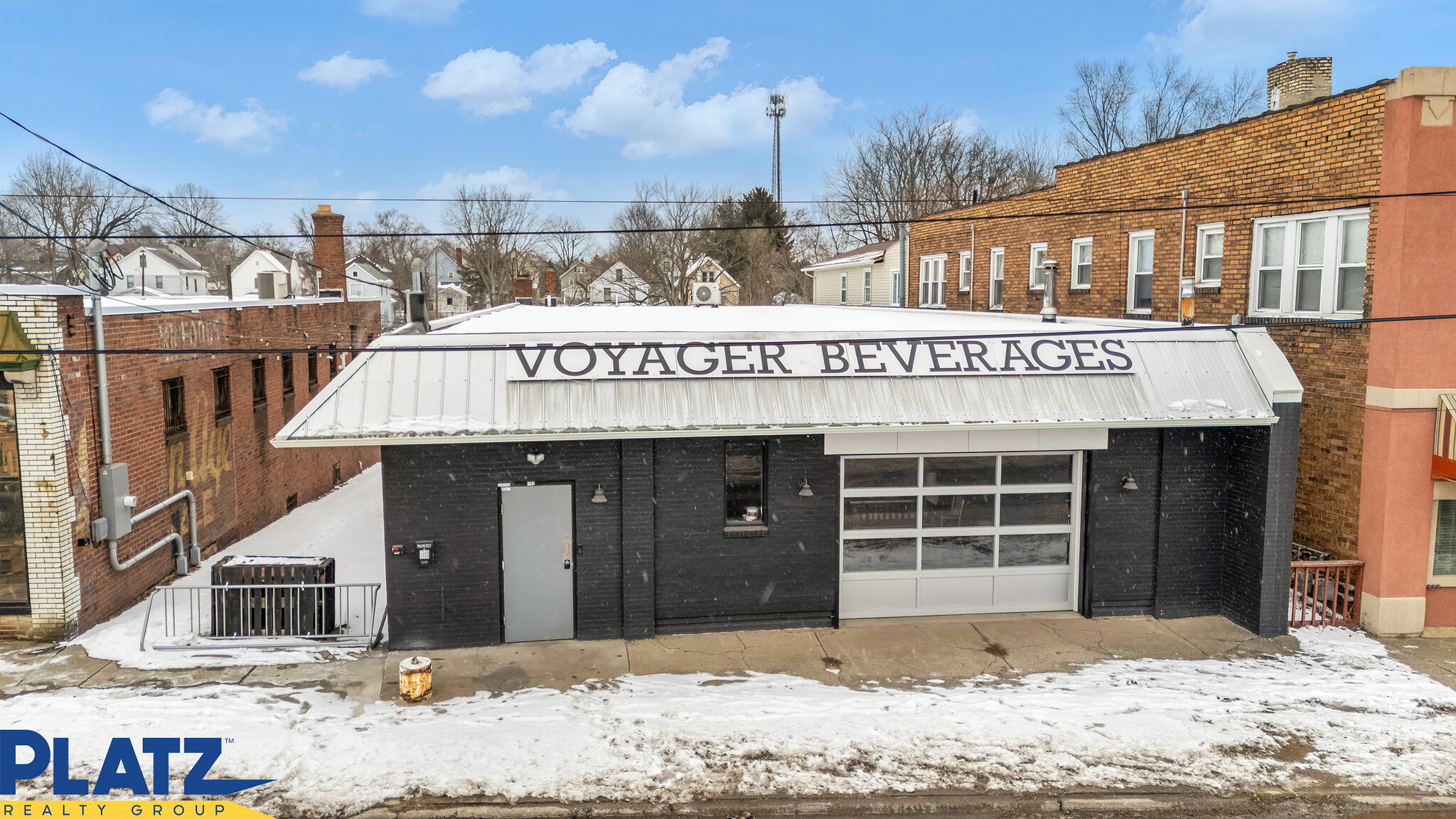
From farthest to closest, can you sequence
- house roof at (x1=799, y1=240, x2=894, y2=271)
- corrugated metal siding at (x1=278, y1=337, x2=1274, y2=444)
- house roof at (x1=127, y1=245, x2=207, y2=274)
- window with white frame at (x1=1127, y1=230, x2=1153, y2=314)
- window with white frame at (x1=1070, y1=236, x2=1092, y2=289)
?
→ house roof at (x1=127, y1=245, x2=207, y2=274)
house roof at (x1=799, y1=240, x2=894, y2=271)
window with white frame at (x1=1070, y1=236, x2=1092, y2=289)
window with white frame at (x1=1127, y1=230, x2=1153, y2=314)
corrugated metal siding at (x1=278, y1=337, x2=1274, y2=444)

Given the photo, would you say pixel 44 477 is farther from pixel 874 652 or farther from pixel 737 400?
pixel 874 652

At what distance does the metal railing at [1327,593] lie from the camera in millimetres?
12992

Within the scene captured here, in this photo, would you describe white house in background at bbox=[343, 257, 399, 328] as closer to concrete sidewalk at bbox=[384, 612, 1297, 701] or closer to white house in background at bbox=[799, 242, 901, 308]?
concrete sidewalk at bbox=[384, 612, 1297, 701]

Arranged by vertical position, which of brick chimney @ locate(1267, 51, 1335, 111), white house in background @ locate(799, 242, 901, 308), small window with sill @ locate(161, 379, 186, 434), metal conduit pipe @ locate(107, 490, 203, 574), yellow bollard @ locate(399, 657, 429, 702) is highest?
brick chimney @ locate(1267, 51, 1335, 111)

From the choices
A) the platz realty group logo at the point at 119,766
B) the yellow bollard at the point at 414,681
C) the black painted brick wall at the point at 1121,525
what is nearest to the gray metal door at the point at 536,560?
the yellow bollard at the point at 414,681

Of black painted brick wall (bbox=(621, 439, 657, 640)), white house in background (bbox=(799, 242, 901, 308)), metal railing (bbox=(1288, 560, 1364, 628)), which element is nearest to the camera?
black painted brick wall (bbox=(621, 439, 657, 640))

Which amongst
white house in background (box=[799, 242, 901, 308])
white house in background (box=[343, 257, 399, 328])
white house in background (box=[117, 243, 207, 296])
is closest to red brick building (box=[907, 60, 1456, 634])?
white house in background (box=[799, 242, 901, 308])

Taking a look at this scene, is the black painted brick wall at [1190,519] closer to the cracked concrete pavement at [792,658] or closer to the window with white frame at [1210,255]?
the cracked concrete pavement at [792,658]

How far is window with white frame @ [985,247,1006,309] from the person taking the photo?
2441 centimetres

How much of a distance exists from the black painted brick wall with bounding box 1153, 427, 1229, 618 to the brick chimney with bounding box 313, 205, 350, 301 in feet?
74.8

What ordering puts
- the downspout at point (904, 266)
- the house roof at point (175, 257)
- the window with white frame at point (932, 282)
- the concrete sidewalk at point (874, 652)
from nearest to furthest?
the concrete sidewalk at point (874, 652)
the window with white frame at point (932, 282)
the downspout at point (904, 266)
the house roof at point (175, 257)

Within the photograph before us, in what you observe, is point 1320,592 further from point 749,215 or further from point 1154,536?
point 749,215

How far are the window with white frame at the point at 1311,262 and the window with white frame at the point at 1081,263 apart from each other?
5.40 m

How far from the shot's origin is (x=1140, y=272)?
18.4 m
